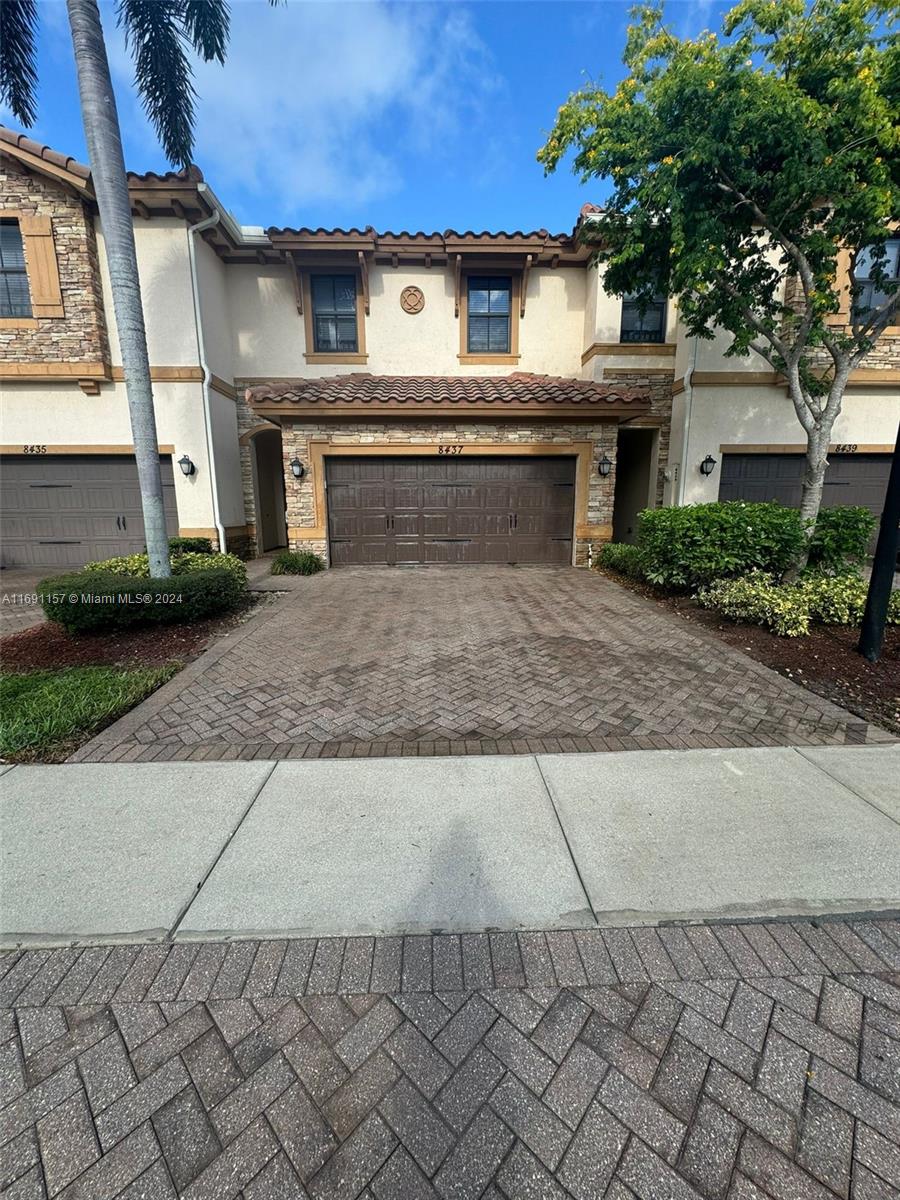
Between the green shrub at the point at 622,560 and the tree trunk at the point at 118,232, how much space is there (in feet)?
25.2

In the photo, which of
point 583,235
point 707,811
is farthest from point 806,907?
point 583,235

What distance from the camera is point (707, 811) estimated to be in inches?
113

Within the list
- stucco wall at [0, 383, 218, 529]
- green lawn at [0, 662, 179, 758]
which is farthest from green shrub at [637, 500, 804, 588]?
stucco wall at [0, 383, 218, 529]

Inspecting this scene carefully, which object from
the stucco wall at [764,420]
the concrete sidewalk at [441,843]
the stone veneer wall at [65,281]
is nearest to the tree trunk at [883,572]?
the concrete sidewalk at [441,843]

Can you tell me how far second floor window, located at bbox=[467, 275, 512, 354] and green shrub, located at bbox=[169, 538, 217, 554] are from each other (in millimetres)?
7748

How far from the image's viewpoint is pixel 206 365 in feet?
34.5

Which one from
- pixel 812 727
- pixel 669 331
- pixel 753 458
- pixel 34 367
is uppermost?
pixel 669 331

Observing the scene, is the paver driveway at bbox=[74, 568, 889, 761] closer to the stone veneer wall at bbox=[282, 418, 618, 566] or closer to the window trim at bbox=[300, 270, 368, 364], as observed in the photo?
the stone veneer wall at bbox=[282, 418, 618, 566]

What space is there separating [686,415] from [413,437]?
5929mm

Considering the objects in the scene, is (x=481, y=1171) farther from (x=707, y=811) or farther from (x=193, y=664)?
(x=193, y=664)

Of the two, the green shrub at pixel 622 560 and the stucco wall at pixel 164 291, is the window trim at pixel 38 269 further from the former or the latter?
the green shrub at pixel 622 560

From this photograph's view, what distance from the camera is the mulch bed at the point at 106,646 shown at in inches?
207

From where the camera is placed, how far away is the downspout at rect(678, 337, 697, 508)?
1051cm

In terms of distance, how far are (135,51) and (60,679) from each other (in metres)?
9.24
